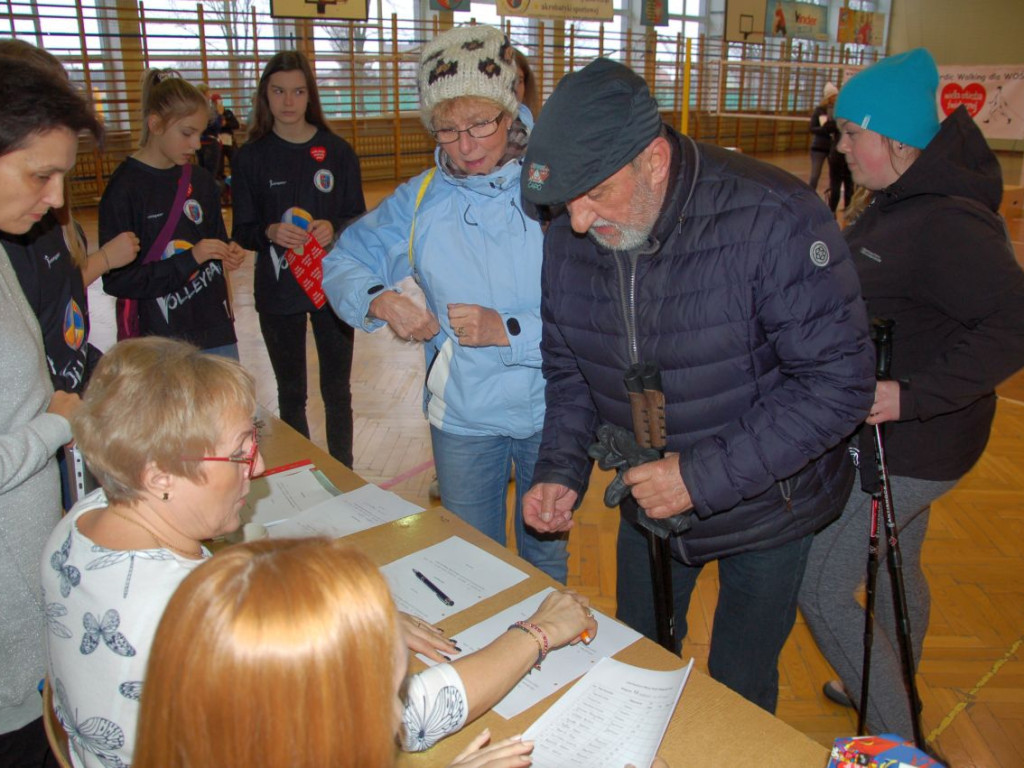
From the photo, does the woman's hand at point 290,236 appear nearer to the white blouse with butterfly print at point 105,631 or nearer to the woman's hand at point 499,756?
the white blouse with butterfly print at point 105,631

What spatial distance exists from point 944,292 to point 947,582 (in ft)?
5.59

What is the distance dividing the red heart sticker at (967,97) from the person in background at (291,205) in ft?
27.9

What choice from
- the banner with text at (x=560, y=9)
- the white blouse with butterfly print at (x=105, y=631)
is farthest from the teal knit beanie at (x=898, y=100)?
the banner with text at (x=560, y=9)

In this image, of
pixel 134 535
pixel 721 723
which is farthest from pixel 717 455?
pixel 134 535

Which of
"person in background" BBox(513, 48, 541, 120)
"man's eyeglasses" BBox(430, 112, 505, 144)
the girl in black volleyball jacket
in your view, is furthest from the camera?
the girl in black volleyball jacket

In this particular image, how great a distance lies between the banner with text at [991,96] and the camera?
9.12 m

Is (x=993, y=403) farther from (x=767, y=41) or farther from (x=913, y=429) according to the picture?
(x=767, y=41)

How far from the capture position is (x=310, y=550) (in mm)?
889

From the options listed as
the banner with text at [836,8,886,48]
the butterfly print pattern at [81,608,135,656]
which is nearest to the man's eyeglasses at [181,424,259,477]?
the butterfly print pattern at [81,608,135,656]

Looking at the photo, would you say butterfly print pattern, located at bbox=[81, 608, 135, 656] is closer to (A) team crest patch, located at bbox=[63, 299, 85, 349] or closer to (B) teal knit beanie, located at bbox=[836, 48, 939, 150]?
(A) team crest patch, located at bbox=[63, 299, 85, 349]

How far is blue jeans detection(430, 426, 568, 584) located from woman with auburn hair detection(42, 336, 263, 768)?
82 centimetres

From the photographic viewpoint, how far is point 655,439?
160 cm

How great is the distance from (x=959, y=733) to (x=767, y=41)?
18007 mm

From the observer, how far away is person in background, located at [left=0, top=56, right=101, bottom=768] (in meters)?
1.54
